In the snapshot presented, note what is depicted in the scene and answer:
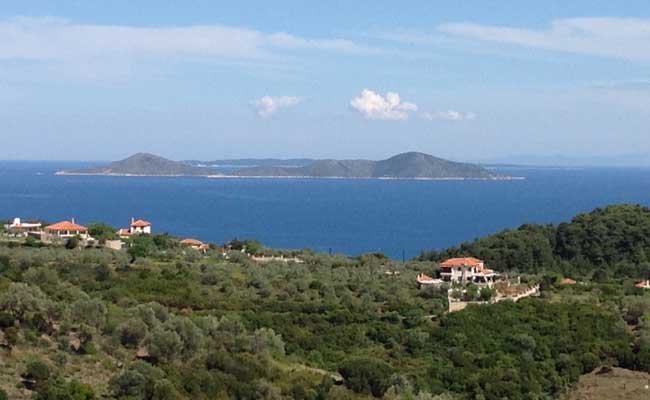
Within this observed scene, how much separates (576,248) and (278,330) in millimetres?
32300

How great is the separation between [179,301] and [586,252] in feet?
106

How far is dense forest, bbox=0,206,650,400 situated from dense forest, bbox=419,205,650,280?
19.1ft

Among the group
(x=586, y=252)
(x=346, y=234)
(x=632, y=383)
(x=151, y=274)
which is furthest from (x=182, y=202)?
(x=632, y=383)

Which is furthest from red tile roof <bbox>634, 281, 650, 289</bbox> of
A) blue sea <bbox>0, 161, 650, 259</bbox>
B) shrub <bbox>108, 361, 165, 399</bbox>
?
blue sea <bbox>0, 161, 650, 259</bbox>

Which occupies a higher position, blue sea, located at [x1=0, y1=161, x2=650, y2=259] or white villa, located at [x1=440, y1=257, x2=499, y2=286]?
white villa, located at [x1=440, y1=257, x2=499, y2=286]

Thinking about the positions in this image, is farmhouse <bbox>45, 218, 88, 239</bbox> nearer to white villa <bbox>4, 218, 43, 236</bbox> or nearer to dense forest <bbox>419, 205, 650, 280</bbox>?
white villa <bbox>4, 218, 43, 236</bbox>

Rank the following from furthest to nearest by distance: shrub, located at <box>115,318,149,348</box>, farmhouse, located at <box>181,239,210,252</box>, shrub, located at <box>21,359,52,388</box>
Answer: farmhouse, located at <box>181,239,210,252</box> < shrub, located at <box>115,318,149,348</box> < shrub, located at <box>21,359,52,388</box>

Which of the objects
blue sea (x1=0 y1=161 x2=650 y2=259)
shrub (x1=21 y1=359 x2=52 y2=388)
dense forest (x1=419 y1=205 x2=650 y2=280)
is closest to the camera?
shrub (x1=21 y1=359 x2=52 y2=388)

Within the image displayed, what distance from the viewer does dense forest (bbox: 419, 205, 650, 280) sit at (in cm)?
5325

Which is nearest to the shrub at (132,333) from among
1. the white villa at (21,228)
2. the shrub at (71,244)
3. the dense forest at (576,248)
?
the shrub at (71,244)

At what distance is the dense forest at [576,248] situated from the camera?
5325 cm

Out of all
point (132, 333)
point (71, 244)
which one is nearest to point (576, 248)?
point (71, 244)

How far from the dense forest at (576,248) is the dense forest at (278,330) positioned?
5.81 metres

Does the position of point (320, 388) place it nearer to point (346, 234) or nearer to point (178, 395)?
point (178, 395)
